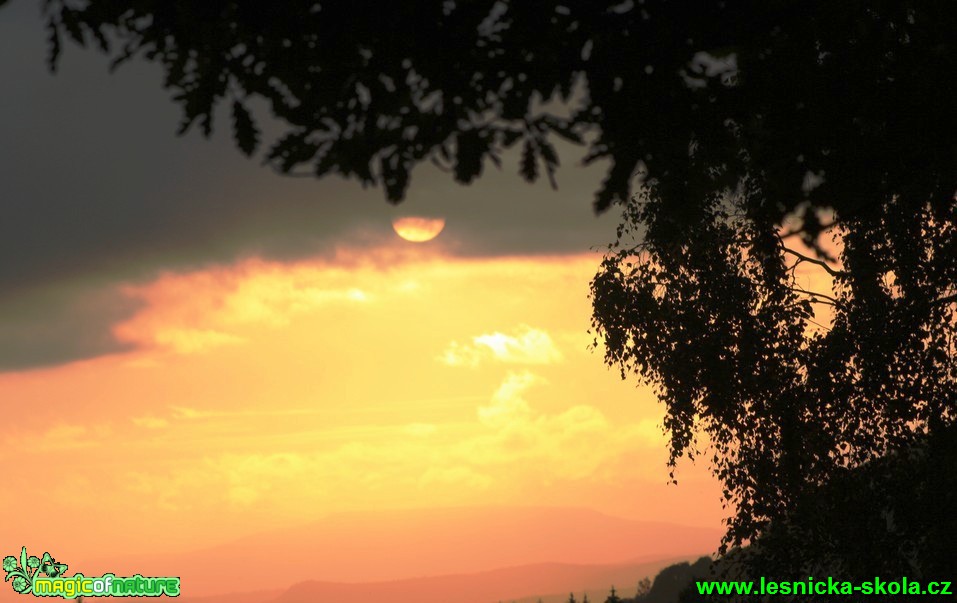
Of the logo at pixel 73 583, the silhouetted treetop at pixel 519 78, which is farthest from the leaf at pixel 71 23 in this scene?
the logo at pixel 73 583

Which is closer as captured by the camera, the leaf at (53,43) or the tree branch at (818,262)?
the leaf at (53,43)

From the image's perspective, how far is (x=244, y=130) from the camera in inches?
259

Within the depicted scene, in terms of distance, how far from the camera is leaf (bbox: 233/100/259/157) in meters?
6.52

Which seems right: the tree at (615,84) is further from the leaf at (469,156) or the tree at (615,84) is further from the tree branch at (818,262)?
Answer: the tree branch at (818,262)

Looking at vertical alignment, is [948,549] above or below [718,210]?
below

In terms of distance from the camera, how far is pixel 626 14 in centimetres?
638

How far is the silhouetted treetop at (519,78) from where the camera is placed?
20.3 feet

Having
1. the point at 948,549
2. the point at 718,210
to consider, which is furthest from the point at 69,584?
the point at 948,549

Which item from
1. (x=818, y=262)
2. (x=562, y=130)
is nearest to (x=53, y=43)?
(x=562, y=130)

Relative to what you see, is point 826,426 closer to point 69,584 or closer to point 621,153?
point 621,153

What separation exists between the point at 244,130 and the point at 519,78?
175 centimetres

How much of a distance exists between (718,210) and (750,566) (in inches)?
251

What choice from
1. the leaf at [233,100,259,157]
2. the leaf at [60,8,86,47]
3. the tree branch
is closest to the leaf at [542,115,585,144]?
the leaf at [233,100,259,157]

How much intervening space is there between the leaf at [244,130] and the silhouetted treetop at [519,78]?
0.01m
